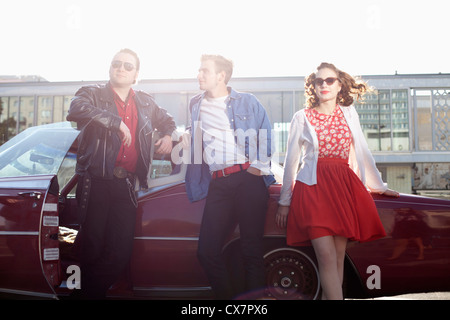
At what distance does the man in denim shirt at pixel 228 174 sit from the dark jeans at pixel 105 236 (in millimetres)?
552

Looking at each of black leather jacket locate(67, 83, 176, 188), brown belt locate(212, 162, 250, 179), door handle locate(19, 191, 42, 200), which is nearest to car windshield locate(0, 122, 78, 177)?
door handle locate(19, 191, 42, 200)

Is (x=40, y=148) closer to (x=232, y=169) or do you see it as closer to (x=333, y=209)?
(x=232, y=169)

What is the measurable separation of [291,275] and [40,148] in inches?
105

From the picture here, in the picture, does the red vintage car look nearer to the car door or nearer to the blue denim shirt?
the car door

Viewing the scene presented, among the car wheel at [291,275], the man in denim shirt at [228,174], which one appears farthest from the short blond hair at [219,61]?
the car wheel at [291,275]

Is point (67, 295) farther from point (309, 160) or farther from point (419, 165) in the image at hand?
point (419, 165)

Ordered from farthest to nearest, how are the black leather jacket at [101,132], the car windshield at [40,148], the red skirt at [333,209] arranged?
the car windshield at [40,148], the black leather jacket at [101,132], the red skirt at [333,209]

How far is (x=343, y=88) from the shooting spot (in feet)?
9.50

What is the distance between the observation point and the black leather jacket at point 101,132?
9.25ft

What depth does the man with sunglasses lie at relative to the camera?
9.41ft

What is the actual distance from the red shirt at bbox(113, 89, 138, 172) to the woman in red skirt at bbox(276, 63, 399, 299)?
46.7 inches

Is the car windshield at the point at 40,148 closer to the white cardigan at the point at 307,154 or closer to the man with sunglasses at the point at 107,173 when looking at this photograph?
the man with sunglasses at the point at 107,173

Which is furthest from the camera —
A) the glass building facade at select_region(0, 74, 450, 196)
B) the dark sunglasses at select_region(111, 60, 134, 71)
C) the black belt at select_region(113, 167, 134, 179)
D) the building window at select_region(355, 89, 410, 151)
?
the building window at select_region(355, 89, 410, 151)

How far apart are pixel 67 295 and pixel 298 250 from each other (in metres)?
1.86
